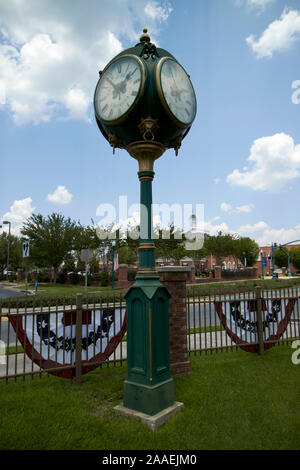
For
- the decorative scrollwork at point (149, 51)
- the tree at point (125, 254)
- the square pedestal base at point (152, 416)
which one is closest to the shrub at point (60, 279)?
the tree at point (125, 254)

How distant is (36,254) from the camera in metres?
31.6

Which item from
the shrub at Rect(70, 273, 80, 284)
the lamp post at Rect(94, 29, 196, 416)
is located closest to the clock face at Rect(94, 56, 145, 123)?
the lamp post at Rect(94, 29, 196, 416)

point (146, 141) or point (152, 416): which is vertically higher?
point (146, 141)

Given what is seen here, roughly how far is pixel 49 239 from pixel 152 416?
30.1m

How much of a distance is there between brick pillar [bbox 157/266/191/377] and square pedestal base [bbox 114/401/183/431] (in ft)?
4.35

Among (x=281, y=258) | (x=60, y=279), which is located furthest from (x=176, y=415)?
(x=281, y=258)

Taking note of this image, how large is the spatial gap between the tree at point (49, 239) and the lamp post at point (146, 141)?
28.9m

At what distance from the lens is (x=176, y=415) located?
141 inches

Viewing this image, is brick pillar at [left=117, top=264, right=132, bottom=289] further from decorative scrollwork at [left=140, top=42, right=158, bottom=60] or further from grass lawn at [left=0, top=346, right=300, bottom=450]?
decorative scrollwork at [left=140, top=42, right=158, bottom=60]

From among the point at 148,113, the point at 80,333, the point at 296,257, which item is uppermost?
the point at 148,113

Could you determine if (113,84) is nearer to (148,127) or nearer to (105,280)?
(148,127)

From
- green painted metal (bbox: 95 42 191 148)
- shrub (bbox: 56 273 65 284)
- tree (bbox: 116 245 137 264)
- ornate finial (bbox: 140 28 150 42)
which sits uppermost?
ornate finial (bbox: 140 28 150 42)

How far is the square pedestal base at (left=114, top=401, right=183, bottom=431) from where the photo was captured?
3294 mm

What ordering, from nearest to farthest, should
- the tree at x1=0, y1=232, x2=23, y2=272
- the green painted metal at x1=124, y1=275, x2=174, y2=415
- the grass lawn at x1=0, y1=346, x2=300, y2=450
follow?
1. the grass lawn at x1=0, y1=346, x2=300, y2=450
2. the green painted metal at x1=124, y1=275, x2=174, y2=415
3. the tree at x1=0, y1=232, x2=23, y2=272
